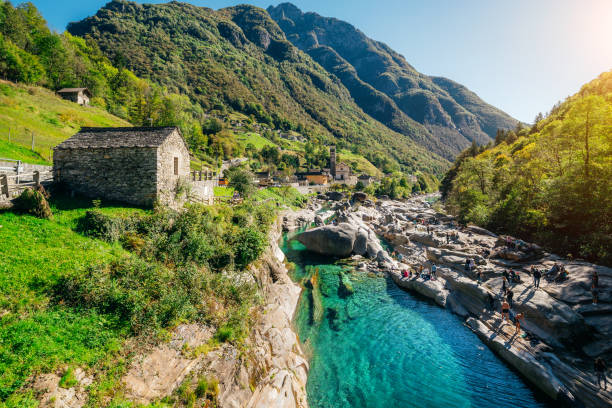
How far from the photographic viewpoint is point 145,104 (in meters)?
61.7

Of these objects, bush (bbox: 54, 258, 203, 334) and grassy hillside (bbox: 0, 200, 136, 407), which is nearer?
grassy hillside (bbox: 0, 200, 136, 407)

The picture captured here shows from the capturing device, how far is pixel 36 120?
33375 mm

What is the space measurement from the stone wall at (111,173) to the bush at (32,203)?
4562mm

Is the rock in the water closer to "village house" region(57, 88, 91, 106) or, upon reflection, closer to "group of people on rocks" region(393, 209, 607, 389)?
"group of people on rocks" region(393, 209, 607, 389)

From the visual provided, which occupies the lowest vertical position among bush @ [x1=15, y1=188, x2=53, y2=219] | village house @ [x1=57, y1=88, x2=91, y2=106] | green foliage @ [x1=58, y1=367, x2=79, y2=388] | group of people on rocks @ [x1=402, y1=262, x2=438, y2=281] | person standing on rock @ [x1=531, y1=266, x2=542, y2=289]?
group of people on rocks @ [x1=402, y1=262, x2=438, y2=281]

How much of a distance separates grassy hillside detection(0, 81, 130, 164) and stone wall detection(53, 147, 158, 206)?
1048cm

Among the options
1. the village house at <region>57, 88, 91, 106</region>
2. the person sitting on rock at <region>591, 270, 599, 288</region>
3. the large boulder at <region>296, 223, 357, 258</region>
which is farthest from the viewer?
the village house at <region>57, 88, 91, 106</region>

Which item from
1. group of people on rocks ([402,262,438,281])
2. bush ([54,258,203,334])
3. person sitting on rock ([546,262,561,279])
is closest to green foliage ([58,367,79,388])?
bush ([54,258,203,334])

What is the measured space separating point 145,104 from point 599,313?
270 feet

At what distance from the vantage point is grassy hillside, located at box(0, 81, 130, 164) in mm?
24247

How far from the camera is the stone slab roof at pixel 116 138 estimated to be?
54.1 ft

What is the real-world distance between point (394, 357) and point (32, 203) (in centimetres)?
2148

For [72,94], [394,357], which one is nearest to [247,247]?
[394,357]

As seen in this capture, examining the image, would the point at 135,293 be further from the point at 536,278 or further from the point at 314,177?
the point at 314,177
